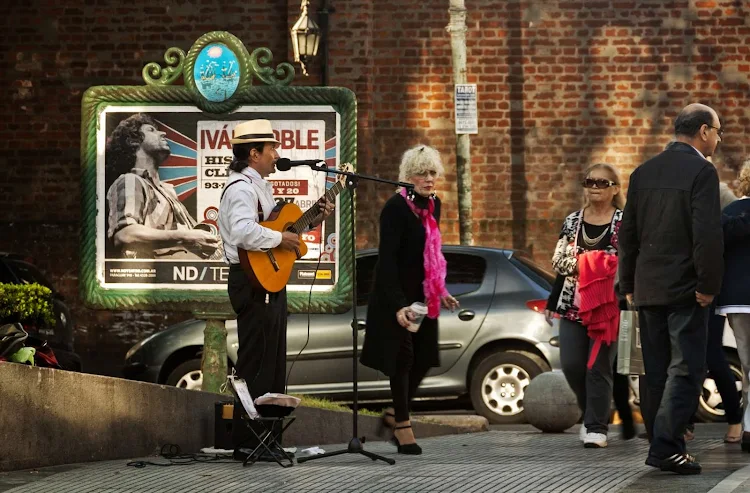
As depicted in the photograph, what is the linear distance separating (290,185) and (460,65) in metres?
8.00

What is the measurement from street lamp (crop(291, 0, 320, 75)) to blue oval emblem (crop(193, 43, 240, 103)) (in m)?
7.35

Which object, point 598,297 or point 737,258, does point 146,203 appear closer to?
point 598,297

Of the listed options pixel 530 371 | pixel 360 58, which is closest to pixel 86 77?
pixel 360 58

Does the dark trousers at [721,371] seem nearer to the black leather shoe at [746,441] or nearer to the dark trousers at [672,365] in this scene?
the black leather shoe at [746,441]

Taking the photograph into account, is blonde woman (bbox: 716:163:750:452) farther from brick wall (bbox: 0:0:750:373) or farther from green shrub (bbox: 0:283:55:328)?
brick wall (bbox: 0:0:750:373)

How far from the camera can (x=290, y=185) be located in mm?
10859

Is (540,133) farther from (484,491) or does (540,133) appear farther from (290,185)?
(484,491)

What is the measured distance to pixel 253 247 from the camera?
8.45 m

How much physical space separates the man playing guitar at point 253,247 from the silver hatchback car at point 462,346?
4674mm

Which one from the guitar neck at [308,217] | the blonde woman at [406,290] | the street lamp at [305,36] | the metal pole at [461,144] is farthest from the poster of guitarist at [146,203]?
the metal pole at [461,144]

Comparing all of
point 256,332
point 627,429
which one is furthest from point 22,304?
point 627,429

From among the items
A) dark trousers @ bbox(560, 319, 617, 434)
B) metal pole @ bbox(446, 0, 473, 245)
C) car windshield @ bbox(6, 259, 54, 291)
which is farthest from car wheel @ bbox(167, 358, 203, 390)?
metal pole @ bbox(446, 0, 473, 245)

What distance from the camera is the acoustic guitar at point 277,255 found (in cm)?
853

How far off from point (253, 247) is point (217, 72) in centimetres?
270
